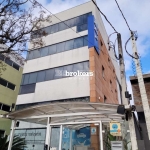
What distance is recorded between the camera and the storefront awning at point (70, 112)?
725cm

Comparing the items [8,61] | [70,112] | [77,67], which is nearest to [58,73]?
[77,67]

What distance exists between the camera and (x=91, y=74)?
45.0 ft

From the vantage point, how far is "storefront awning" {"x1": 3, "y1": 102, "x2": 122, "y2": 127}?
7.25 m

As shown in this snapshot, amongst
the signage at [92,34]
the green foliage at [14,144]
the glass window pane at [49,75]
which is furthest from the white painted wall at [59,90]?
the green foliage at [14,144]

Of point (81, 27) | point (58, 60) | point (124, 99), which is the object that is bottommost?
point (124, 99)

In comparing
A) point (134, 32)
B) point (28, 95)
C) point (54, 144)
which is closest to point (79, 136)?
point (54, 144)

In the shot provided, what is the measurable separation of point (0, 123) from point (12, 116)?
8383mm

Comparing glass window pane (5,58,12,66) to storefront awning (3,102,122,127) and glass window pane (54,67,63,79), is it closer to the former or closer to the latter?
glass window pane (54,67,63,79)

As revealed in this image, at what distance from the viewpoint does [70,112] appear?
8484 mm

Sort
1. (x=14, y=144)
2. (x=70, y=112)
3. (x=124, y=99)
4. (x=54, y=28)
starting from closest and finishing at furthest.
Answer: (x=124, y=99)
(x=70, y=112)
(x=14, y=144)
(x=54, y=28)

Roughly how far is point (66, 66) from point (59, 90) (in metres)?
2.57

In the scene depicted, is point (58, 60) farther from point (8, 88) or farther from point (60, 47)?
point (8, 88)

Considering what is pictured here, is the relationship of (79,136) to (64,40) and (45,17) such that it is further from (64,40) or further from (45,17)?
(64,40)

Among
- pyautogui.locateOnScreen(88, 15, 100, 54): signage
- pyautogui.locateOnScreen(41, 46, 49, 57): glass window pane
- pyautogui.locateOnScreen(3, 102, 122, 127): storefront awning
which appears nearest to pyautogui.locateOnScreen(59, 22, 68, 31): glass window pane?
pyautogui.locateOnScreen(41, 46, 49, 57): glass window pane
